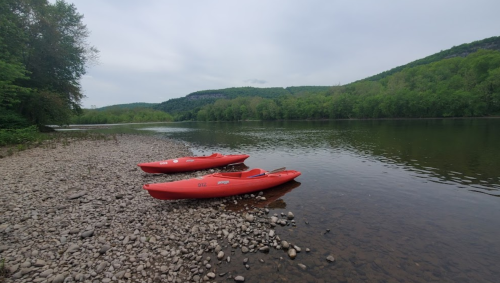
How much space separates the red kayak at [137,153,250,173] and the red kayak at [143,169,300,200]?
452 centimetres

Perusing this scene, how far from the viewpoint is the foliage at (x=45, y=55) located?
2317cm

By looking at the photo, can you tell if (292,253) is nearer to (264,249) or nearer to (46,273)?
(264,249)

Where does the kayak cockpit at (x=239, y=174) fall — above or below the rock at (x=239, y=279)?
above

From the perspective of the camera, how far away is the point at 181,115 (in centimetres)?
15775

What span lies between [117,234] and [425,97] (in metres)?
86.4

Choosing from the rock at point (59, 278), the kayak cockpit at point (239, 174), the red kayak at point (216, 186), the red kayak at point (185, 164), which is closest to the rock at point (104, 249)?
the rock at point (59, 278)

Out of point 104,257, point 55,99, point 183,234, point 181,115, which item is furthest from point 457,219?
point 181,115

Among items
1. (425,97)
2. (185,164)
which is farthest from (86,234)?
(425,97)

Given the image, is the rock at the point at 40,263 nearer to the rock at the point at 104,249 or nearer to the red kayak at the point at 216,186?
the rock at the point at 104,249

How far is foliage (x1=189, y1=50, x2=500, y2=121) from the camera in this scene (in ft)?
195

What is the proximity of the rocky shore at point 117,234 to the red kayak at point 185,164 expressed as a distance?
2.41 m

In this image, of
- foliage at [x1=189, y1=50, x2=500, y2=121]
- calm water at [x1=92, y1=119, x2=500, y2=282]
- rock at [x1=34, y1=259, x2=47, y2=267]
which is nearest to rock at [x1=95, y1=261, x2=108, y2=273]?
rock at [x1=34, y1=259, x2=47, y2=267]

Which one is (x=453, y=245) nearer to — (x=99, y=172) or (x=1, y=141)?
(x=99, y=172)

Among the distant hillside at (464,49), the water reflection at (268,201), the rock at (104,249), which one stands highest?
the distant hillside at (464,49)
